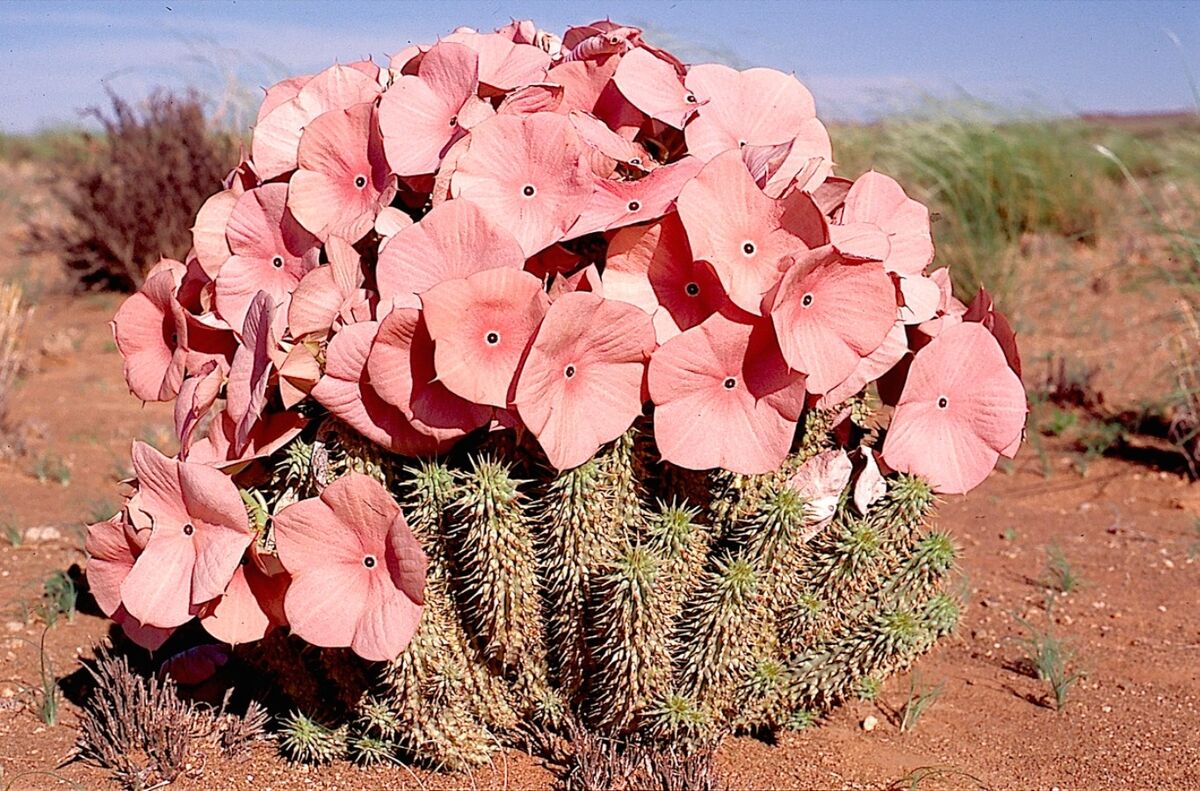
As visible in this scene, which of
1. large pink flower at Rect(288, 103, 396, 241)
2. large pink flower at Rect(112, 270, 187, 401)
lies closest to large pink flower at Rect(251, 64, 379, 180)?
large pink flower at Rect(288, 103, 396, 241)

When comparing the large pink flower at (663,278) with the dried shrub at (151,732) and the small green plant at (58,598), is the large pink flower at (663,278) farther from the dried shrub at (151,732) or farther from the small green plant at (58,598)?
the small green plant at (58,598)

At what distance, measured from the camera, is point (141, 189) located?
782cm

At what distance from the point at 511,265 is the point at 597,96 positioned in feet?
1.70

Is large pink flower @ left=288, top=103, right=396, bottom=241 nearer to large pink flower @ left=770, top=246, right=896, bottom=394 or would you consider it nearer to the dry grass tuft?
large pink flower @ left=770, top=246, right=896, bottom=394

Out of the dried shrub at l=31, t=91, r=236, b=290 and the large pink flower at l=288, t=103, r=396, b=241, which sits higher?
the large pink flower at l=288, t=103, r=396, b=241

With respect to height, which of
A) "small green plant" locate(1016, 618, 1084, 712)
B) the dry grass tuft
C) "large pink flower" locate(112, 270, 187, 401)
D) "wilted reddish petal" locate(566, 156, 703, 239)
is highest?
"wilted reddish petal" locate(566, 156, 703, 239)

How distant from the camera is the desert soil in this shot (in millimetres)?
2600

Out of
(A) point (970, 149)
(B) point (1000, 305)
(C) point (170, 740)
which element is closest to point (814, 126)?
(C) point (170, 740)

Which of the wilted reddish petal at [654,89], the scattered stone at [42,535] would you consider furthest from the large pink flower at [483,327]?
the scattered stone at [42,535]

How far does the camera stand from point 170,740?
256cm

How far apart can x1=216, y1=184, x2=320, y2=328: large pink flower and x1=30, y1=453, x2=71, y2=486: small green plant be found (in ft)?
8.30

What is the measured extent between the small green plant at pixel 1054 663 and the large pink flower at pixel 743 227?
1482 millimetres

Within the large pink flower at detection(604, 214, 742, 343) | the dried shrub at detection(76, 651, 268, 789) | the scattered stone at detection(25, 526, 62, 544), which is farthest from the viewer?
the scattered stone at detection(25, 526, 62, 544)

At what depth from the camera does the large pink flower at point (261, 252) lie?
7.94 feet
